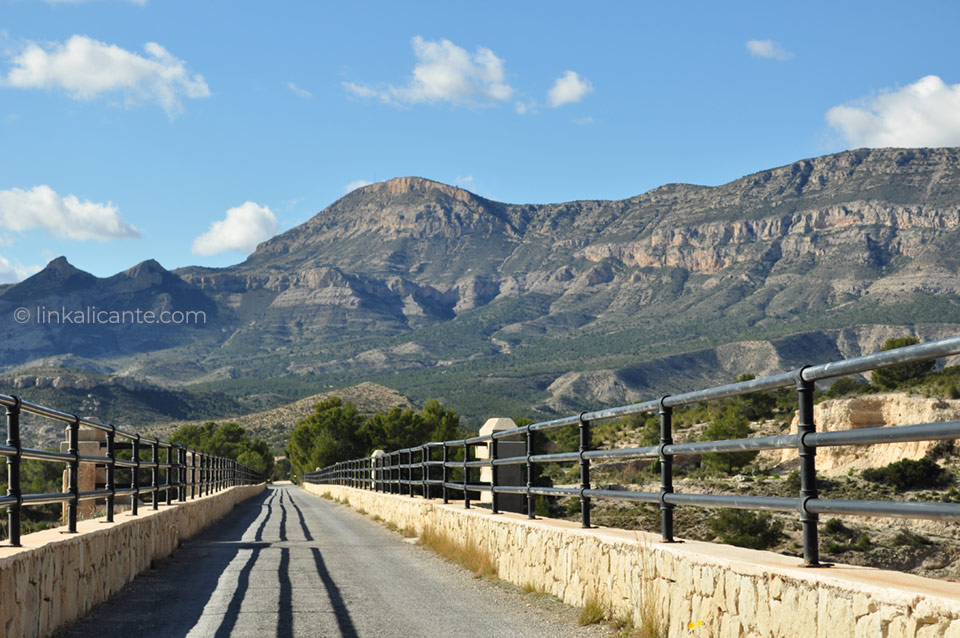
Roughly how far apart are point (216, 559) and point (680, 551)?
28.0 ft

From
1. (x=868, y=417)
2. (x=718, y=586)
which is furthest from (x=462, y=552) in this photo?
(x=868, y=417)

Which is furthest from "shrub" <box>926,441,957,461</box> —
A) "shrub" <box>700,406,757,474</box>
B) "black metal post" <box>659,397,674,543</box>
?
"black metal post" <box>659,397,674,543</box>

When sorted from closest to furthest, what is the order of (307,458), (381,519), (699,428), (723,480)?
(381,519) → (723,480) → (699,428) → (307,458)

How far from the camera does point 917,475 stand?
4006 centimetres

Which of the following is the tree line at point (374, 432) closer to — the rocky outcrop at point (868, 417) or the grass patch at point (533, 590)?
the rocky outcrop at point (868, 417)

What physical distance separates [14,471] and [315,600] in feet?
10.3

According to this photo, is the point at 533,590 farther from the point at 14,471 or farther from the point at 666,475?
the point at 14,471

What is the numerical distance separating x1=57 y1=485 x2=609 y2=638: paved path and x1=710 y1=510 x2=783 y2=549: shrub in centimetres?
1117

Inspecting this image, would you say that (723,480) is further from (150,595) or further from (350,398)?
(350,398)

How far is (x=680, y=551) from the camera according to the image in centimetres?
623

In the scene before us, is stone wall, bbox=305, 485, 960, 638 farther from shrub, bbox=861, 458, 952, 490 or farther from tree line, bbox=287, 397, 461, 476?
tree line, bbox=287, 397, 461, 476

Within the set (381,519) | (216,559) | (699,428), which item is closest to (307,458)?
(699,428)

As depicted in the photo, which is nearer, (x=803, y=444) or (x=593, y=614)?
(x=803, y=444)

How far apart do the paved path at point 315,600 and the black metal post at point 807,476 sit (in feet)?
8.07
